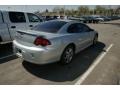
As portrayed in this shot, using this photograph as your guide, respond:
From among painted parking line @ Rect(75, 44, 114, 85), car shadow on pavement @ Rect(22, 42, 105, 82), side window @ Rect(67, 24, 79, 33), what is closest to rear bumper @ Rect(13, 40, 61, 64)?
car shadow on pavement @ Rect(22, 42, 105, 82)

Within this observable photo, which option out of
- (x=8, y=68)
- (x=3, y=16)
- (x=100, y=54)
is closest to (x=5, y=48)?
(x=3, y=16)

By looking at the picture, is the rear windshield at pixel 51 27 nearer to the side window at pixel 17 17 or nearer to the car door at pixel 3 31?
the car door at pixel 3 31

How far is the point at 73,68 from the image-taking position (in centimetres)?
494

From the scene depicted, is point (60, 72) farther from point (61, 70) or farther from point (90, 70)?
point (90, 70)

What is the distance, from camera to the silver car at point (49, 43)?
4.21 m

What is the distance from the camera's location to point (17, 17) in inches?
278

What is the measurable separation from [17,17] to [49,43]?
3537 mm

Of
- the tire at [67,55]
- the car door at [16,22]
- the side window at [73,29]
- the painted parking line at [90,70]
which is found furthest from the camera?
the car door at [16,22]

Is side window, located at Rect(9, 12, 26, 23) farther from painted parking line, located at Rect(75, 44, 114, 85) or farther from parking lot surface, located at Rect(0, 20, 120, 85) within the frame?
painted parking line, located at Rect(75, 44, 114, 85)

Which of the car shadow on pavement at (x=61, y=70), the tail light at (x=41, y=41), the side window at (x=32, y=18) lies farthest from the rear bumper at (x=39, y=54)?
the side window at (x=32, y=18)

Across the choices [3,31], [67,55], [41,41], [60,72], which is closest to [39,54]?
[41,41]

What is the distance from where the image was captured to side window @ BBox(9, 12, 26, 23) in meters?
6.81

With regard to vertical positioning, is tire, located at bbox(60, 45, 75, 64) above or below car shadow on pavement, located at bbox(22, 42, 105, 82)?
above

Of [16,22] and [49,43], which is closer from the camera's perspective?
[49,43]
